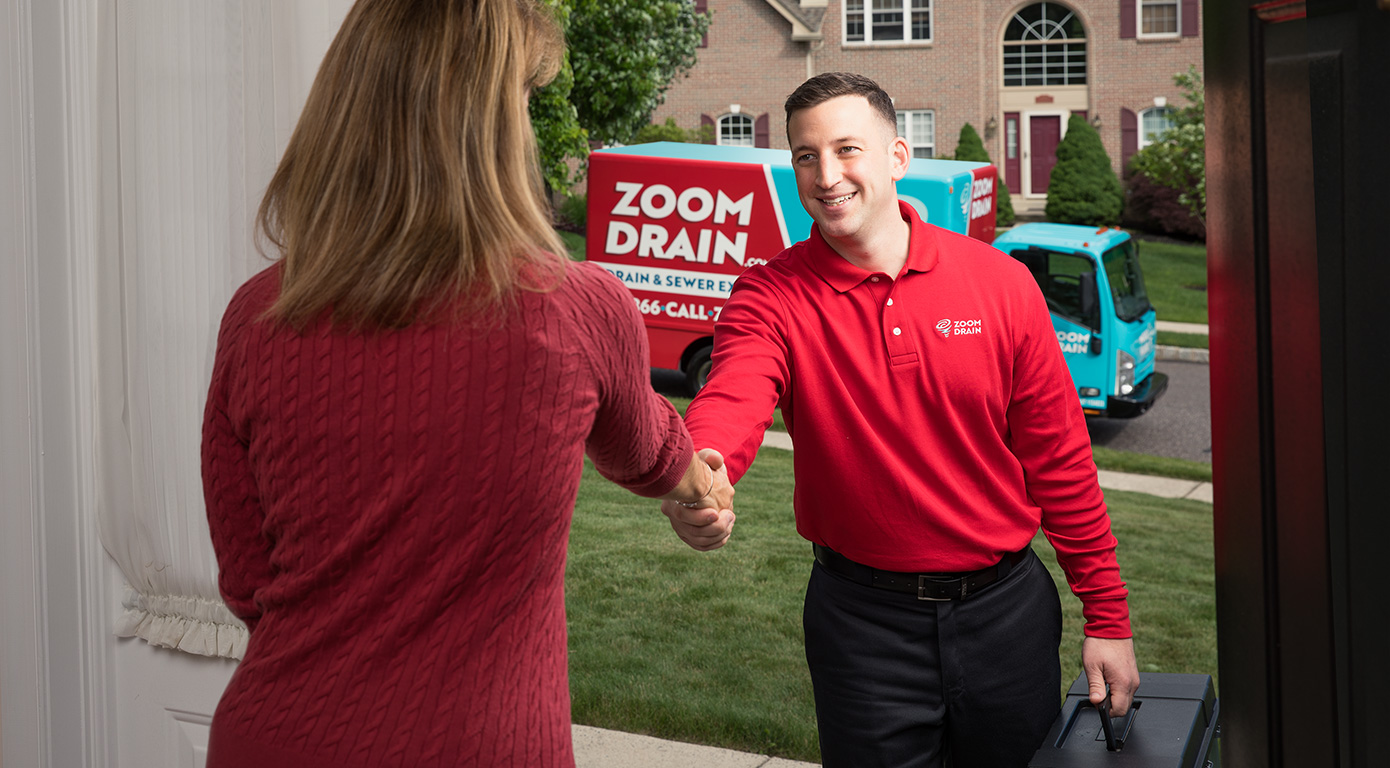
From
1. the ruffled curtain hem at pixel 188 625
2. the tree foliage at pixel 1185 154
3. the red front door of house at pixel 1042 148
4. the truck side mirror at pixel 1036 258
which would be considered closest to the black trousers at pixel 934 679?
the ruffled curtain hem at pixel 188 625

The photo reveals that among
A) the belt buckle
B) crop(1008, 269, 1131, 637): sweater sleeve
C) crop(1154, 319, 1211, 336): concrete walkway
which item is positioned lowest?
crop(1154, 319, 1211, 336): concrete walkway

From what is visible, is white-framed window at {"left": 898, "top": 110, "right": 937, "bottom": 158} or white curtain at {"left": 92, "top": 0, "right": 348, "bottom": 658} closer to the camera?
white curtain at {"left": 92, "top": 0, "right": 348, "bottom": 658}

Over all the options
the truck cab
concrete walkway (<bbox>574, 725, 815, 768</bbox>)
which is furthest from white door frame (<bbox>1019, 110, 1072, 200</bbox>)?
concrete walkway (<bbox>574, 725, 815, 768</bbox>)

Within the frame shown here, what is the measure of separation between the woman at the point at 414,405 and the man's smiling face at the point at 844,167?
1.17m

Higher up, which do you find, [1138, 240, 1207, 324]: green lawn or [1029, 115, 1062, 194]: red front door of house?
[1029, 115, 1062, 194]: red front door of house

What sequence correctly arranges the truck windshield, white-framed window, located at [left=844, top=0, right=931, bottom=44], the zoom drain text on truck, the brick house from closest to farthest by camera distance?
1. the zoom drain text on truck
2. the truck windshield
3. the brick house
4. white-framed window, located at [left=844, top=0, right=931, bottom=44]

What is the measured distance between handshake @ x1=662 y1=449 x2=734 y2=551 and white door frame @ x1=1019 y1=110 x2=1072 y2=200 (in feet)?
103

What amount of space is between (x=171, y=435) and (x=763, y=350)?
1.28 metres

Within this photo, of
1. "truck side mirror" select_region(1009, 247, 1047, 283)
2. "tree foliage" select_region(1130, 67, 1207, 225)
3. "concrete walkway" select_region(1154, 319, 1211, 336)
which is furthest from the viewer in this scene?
"tree foliage" select_region(1130, 67, 1207, 225)

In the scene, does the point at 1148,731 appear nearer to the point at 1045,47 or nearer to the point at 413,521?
the point at 413,521

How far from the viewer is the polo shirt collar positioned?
2.50 meters

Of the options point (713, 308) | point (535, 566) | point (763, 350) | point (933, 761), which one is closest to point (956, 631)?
point (933, 761)

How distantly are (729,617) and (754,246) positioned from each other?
7207 mm

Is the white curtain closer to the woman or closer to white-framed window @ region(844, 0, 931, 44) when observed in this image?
the woman
